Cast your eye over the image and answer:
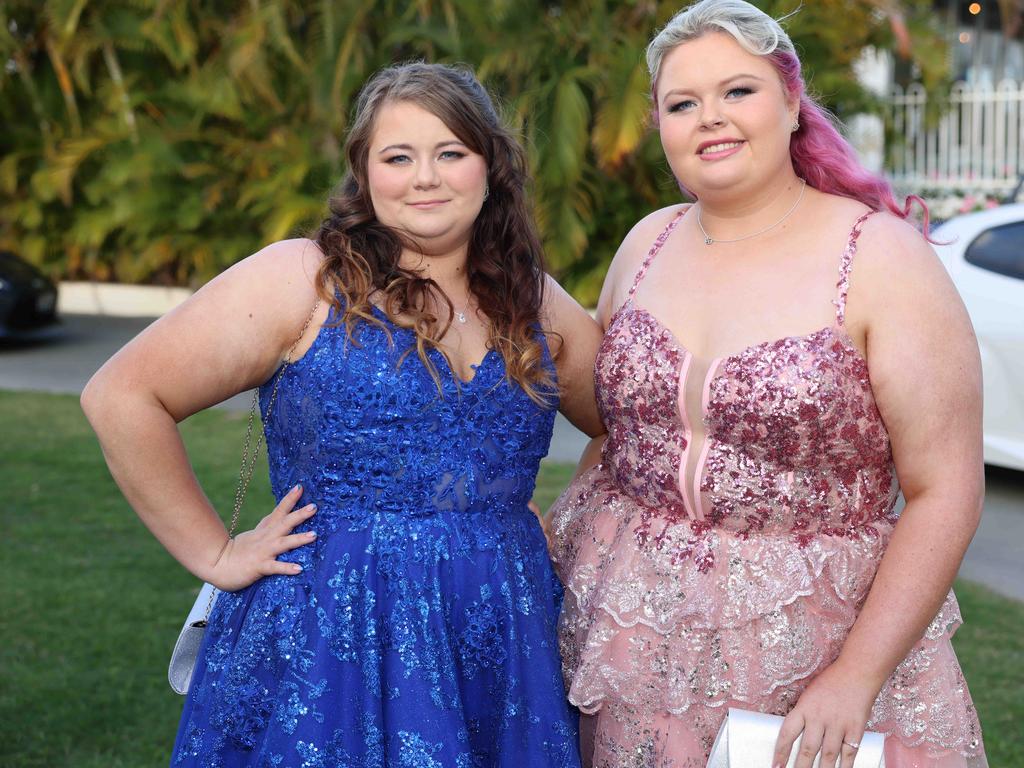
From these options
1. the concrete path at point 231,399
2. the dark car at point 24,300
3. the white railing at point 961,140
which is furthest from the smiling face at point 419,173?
the white railing at point 961,140

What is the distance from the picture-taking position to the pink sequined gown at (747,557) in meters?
2.36

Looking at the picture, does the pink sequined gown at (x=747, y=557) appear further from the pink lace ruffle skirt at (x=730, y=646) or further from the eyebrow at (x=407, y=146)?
the eyebrow at (x=407, y=146)

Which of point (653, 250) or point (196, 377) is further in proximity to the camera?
point (653, 250)

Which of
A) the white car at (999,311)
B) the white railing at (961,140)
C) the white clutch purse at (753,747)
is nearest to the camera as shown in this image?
the white clutch purse at (753,747)

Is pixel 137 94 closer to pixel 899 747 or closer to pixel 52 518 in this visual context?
pixel 52 518

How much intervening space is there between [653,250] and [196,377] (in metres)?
0.99

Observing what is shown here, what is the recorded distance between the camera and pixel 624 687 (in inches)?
99.3

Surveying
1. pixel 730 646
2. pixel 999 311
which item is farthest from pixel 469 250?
pixel 999 311

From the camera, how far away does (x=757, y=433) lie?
2385 millimetres

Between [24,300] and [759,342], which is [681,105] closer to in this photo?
[759,342]

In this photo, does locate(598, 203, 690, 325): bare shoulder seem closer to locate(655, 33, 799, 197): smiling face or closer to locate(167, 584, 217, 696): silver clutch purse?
locate(655, 33, 799, 197): smiling face

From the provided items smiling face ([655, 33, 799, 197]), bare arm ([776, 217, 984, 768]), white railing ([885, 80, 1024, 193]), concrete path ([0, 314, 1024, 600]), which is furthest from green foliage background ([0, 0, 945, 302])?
bare arm ([776, 217, 984, 768])

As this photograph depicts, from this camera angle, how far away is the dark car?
12.0m

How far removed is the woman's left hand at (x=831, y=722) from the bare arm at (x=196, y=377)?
39.1 inches
